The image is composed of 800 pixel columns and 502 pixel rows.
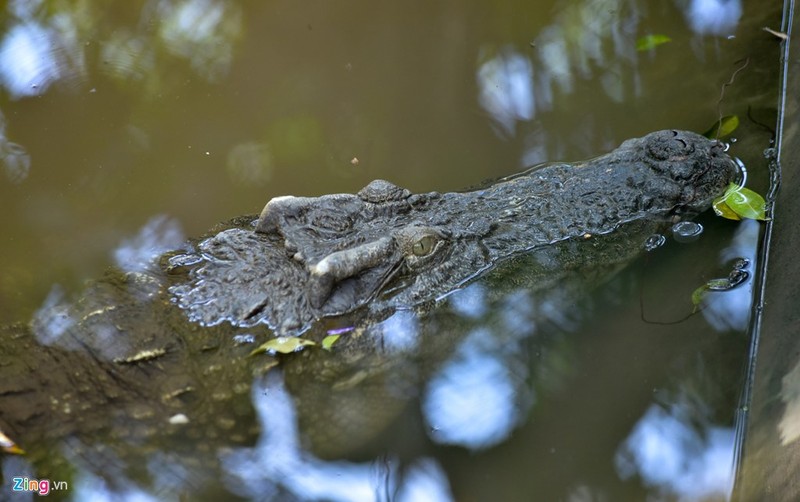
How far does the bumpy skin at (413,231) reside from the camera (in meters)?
2.96

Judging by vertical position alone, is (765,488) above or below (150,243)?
below

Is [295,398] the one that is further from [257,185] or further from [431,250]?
[257,185]

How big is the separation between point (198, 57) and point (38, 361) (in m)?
2.61

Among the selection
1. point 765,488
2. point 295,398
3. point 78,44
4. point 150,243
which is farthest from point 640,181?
point 78,44

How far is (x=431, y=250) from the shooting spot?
10.4 feet

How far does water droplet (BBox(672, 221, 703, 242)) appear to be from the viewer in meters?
3.50

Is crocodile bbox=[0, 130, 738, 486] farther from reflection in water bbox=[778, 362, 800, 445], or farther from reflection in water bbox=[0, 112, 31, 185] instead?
reflection in water bbox=[0, 112, 31, 185]

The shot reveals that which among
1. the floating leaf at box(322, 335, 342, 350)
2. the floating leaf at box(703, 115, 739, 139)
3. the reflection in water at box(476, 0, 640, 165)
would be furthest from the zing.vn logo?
the floating leaf at box(703, 115, 739, 139)

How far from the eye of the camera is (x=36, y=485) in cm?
270

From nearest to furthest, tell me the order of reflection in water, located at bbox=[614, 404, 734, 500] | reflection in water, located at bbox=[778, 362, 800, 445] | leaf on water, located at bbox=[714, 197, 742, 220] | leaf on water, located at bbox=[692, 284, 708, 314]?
reflection in water, located at bbox=[778, 362, 800, 445] → reflection in water, located at bbox=[614, 404, 734, 500] → leaf on water, located at bbox=[692, 284, 708, 314] → leaf on water, located at bbox=[714, 197, 742, 220]

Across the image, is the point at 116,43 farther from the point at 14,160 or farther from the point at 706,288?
the point at 706,288

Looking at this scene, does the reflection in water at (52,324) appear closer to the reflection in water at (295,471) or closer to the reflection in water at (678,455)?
the reflection in water at (295,471)

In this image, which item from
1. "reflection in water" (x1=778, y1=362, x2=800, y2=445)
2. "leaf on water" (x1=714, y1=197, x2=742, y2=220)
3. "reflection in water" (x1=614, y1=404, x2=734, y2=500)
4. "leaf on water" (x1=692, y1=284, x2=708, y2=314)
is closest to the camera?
"reflection in water" (x1=778, y1=362, x2=800, y2=445)

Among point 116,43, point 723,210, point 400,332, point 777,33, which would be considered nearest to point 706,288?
point 723,210
